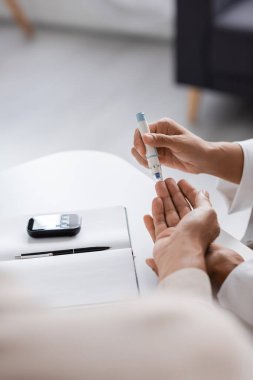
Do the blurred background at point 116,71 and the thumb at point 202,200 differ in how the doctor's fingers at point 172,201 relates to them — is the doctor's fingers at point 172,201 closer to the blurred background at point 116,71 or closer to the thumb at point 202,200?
the thumb at point 202,200

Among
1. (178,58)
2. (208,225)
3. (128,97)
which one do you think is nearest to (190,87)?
(178,58)

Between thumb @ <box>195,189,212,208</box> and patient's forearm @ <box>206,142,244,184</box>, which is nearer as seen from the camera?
thumb @ <box>195,189,212,208</box>

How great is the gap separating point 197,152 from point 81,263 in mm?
371

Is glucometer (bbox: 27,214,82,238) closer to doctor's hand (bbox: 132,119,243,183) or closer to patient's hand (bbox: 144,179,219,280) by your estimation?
patient's hand (bbox: 144,179,219,280)

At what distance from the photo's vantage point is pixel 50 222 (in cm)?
88

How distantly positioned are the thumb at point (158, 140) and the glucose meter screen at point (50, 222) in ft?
0.72

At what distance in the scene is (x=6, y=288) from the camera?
57 centimetres

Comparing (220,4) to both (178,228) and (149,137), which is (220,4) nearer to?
(149,137)

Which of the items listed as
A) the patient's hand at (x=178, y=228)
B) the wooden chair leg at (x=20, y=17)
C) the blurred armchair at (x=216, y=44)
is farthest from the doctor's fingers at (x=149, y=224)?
the wooden chair leg at (x=20, y=17)

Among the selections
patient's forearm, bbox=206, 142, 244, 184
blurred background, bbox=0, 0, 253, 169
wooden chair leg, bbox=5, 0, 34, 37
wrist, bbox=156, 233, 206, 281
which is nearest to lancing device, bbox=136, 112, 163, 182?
patient's forearm, bbox=206, 142, 244, 184

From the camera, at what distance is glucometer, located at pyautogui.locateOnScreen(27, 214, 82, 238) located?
851 mm

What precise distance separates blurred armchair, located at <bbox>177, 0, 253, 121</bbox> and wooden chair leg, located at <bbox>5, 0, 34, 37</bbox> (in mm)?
1276

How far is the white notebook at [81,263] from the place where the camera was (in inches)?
29.3

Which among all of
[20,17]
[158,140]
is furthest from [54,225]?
[20,17]
